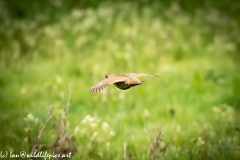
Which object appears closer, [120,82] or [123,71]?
[120,82]

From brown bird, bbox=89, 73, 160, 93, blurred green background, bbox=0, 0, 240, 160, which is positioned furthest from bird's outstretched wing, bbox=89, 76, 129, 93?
blurred green background, bbox=0, 0, 240, 160

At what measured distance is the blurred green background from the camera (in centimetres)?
390

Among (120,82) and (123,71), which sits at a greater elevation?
(123,71)

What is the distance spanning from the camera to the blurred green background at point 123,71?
390cm

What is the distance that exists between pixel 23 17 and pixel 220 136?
5.47 m

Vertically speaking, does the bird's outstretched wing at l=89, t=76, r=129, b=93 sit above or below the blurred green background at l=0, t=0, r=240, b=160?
below

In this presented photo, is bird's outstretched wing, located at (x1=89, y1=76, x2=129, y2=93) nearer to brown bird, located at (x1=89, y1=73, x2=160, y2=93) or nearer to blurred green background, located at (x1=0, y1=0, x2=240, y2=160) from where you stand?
brown bird, located at (x1=89, y1=73, x2=160, y2=93)

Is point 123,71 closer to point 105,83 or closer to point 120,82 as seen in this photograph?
point 120,82

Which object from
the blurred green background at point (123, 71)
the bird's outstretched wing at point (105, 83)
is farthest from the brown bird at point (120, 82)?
the blurred green background at point (123, 71)

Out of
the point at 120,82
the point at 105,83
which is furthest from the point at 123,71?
the point at 105,83

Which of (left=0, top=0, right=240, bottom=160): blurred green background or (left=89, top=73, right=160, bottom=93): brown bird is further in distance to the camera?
(left=0, top=0, right=240, bottom=160): blurred green background

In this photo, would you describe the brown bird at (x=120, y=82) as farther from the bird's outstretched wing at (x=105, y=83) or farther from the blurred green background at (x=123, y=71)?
the blurred green background at (x=123, y=71)

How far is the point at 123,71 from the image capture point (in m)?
6.32

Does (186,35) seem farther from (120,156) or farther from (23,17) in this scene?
(120,156)
